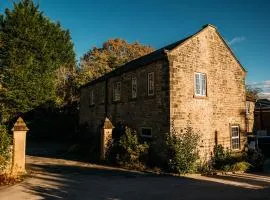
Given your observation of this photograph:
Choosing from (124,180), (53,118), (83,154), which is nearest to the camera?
(124,180)

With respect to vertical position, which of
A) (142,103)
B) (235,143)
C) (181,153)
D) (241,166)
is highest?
(142,103)

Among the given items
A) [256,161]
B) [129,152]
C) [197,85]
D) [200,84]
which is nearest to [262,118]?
[256,161]

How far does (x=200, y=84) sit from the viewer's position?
1794 centimetres

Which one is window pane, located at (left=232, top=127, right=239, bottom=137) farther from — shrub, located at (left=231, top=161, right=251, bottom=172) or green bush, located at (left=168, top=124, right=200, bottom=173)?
green bush, located at (left=168, top=124, right=200, bottom=173)

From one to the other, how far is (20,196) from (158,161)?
28.6 feet

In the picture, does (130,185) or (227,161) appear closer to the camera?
(130,185)

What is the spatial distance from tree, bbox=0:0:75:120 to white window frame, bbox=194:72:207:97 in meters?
22.2

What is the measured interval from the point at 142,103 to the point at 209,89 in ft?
15.3

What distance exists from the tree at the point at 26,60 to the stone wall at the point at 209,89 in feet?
72.4

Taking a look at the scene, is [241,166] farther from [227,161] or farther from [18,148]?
[18,148]

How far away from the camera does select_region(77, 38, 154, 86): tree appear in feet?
131

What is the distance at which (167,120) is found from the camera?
52.9 ft

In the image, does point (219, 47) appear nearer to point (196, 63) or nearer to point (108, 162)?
point (196, 63)

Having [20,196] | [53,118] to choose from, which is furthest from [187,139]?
[53,118]
